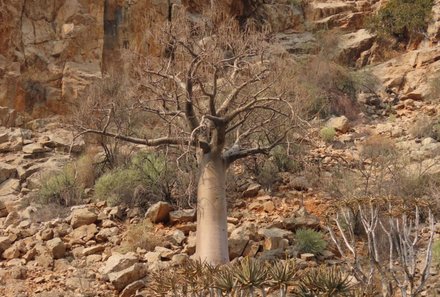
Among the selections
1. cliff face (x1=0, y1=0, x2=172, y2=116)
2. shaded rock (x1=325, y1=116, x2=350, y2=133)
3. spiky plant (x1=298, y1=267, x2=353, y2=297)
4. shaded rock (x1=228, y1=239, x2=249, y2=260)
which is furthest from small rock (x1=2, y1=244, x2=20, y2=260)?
shaded rock (x1=325, y1=116, x2=350, y2=133)

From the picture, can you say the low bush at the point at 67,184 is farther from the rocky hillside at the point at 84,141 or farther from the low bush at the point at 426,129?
the low bush at the point at 426,129

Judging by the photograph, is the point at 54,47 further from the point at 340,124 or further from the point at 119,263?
the point at 119,263

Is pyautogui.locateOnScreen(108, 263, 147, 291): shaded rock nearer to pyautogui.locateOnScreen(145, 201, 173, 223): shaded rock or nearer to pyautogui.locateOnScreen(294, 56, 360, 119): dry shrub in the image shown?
pyautogui.locateOnScreen(145, 201, 173, 223): shaded rock

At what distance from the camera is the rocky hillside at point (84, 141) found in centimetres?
618

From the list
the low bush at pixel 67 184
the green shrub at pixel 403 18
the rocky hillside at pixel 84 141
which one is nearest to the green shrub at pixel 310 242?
the rocky hillside at pixel 84 141

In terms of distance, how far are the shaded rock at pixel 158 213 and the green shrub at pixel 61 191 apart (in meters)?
1.78

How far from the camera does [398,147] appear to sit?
1031 cm

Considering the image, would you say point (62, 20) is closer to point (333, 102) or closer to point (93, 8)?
point (93, 8)

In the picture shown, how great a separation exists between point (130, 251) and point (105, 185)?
7.51 feet

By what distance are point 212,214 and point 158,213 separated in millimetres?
1699

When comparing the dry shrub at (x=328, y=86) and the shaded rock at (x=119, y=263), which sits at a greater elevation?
the dry shrub at (x=328, y=86)

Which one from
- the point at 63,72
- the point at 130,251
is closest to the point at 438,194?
the point at 130,251

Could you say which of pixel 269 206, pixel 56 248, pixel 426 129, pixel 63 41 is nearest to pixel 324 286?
pixel 56 248

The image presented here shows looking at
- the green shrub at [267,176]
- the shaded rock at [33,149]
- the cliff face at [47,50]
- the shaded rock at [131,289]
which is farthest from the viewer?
the cliff face at [47,50]
